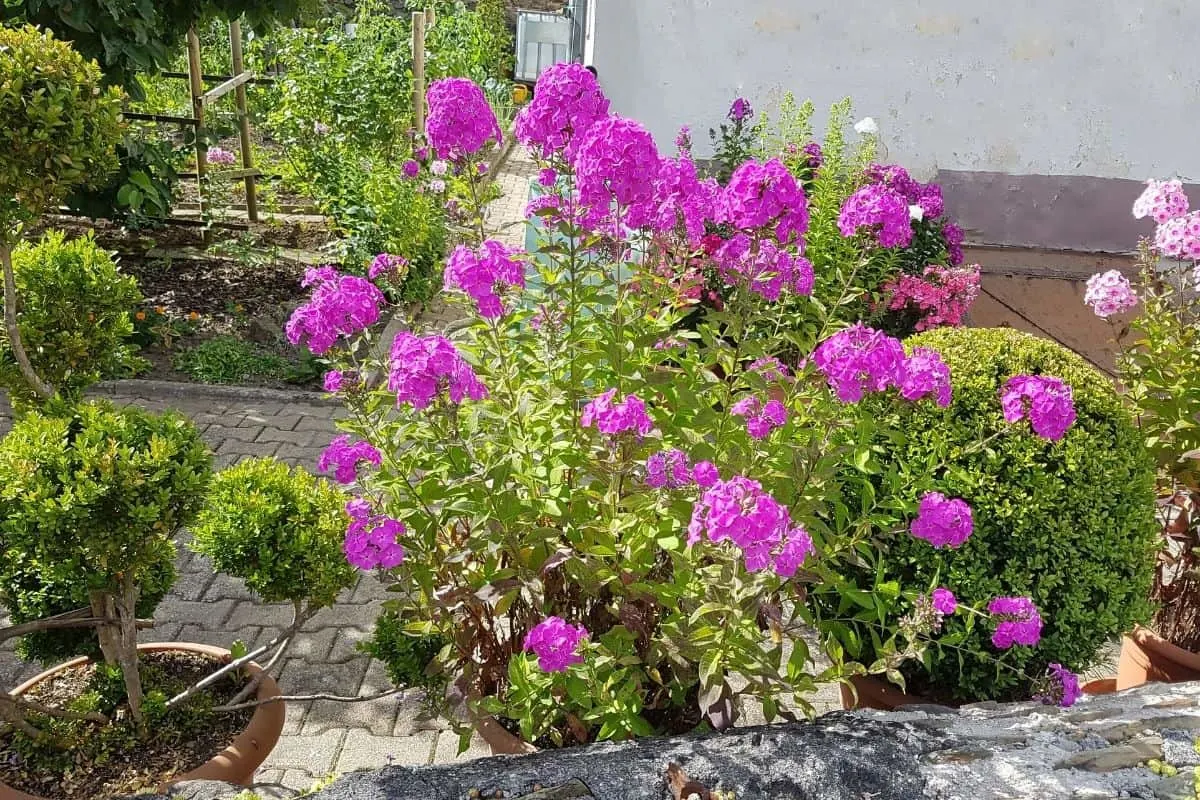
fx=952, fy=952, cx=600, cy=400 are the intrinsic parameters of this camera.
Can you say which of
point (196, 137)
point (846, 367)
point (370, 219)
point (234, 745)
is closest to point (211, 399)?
point (370, 219)

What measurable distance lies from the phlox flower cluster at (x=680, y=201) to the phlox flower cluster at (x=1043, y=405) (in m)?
0.88

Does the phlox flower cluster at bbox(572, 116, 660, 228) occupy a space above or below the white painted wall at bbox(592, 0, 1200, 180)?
below

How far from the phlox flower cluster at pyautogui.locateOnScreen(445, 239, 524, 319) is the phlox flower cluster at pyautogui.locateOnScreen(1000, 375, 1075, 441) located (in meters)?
1.27

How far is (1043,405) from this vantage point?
2281mm

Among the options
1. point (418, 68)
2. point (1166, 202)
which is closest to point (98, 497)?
→ point (1166, 202)

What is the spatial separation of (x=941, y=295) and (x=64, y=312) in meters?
3.91

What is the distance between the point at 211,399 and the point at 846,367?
4.74 meters

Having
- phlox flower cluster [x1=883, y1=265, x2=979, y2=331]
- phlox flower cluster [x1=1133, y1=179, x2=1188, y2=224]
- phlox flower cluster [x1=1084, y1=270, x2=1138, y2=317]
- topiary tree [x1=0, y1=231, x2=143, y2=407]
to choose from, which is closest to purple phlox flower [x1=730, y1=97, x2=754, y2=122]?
phlox flower cluster [x1=883, y1=265, x2=979, y2=331]

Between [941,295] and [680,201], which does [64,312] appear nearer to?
[680,201]

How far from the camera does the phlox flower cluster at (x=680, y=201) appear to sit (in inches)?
96.8

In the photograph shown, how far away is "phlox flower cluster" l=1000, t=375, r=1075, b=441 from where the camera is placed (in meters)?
2.27

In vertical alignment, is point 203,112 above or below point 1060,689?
above

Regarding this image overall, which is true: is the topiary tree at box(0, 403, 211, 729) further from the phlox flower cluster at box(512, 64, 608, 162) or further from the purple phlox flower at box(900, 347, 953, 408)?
the purple phlox flower at box(900, 347, 953, 408)

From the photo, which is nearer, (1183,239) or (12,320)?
(12,320)
